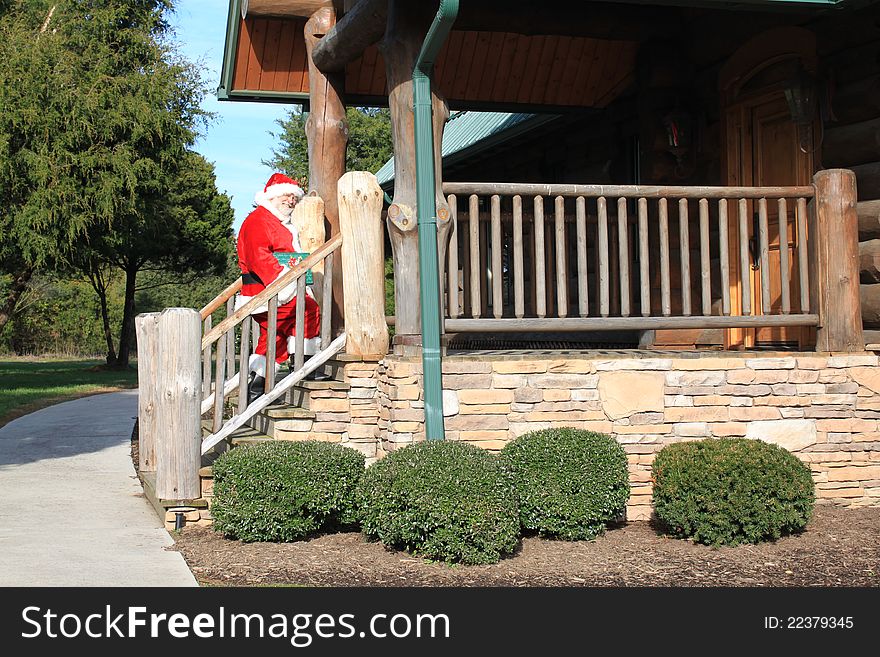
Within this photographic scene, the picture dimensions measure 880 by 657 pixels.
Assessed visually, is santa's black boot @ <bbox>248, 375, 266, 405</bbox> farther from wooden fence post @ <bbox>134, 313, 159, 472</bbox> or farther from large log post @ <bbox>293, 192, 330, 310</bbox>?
large log post @ <bbox>293, 192, 330, 310</bbox>

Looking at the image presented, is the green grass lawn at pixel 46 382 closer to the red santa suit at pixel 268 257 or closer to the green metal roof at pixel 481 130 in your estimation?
the red santa suit at pixel 268 257

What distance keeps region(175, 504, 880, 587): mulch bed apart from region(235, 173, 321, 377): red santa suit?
2140mm

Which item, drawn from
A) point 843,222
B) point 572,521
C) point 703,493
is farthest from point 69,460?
point 843,222

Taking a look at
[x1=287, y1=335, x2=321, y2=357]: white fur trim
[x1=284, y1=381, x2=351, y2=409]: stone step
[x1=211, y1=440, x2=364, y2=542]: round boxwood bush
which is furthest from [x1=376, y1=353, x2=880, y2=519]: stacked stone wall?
[x1=287, y1=335, x2=321, y2=357]: white fur trim

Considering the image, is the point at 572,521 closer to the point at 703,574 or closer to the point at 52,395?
the point at 703,574

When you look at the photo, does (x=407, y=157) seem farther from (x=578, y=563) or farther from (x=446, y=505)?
(x=578, y=563)

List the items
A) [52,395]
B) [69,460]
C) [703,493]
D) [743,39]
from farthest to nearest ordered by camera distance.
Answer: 1. [52,395]
2. [69,460]
3. [743,39]
4. [703,493]

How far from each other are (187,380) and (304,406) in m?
1.22

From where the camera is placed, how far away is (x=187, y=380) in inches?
279

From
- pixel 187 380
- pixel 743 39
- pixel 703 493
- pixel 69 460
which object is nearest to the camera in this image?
pixel 703 493

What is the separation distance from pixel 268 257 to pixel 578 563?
4084mm

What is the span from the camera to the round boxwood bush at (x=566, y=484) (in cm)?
653

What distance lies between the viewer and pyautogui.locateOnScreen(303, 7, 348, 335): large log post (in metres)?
9.26

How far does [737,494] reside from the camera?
627cm
